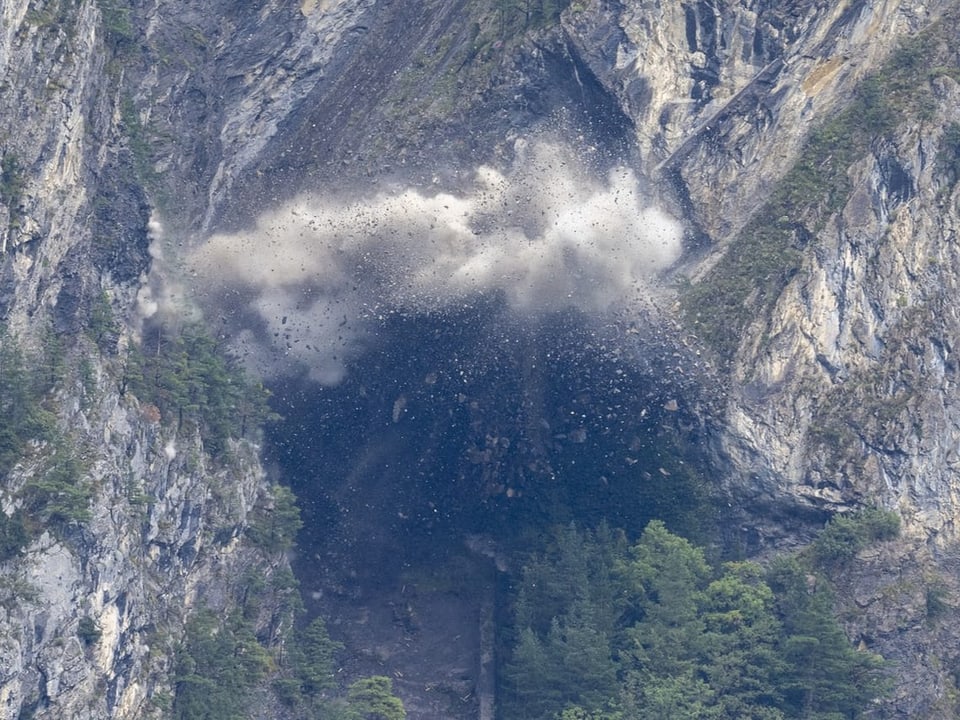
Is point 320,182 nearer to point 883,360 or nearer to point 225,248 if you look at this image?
point 225,248

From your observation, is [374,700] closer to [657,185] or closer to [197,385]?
[197,385]

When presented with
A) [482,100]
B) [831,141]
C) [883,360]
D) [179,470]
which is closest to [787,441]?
[883,360]

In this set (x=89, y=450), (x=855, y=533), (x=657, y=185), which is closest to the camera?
(x=89, y=450)

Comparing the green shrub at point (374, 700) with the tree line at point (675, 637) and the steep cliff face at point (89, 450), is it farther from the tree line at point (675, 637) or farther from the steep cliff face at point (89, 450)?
the steep cliff face at point (89, 450)

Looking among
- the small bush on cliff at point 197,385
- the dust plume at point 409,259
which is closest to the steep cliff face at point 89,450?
the small bush on cliff at point 197,385

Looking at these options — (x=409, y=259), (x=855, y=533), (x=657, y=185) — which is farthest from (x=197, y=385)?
(x=855, y=533)

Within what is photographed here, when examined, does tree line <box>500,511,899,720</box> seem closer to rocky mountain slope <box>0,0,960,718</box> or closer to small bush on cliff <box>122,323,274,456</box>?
rocky mountain slope <box>0,0,960,718</box>

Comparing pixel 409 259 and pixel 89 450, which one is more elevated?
pixel 409 259
